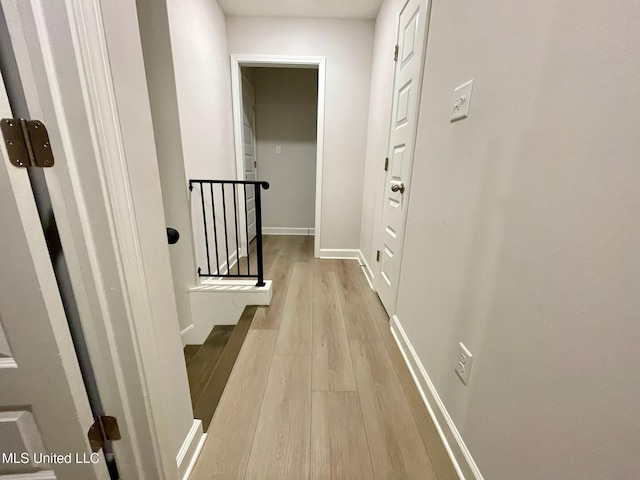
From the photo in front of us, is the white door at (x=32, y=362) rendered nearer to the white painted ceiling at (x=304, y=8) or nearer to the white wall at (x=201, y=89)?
the white wall at (x=201, y=89)

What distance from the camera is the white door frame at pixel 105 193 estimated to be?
0.50m

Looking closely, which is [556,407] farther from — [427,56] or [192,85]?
[192,85]

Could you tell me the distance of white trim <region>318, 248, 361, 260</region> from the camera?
10.4 feet

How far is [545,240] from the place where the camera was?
62 centimetres

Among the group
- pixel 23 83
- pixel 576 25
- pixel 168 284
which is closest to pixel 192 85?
pixel 23 83

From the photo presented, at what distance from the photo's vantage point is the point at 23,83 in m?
0.51

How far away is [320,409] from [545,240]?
1105 millimetres

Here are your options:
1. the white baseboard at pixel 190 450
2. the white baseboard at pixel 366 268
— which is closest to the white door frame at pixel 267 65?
the white baseboard at pixel 366 268

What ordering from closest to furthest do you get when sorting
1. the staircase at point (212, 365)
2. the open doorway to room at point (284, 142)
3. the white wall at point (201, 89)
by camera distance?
the staircase at point (212, 365) → the white wall at point (201, 89) → the open doorway to room at point (284, 142)

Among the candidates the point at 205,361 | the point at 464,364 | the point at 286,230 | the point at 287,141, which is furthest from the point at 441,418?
the point at 287,141

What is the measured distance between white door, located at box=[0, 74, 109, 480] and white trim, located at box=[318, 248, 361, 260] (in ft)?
8.45

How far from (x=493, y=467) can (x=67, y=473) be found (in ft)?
4.17

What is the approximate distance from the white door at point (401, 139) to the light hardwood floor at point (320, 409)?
424 mm

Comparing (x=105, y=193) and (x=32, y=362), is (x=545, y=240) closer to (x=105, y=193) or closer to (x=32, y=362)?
(x=105, y=193)
